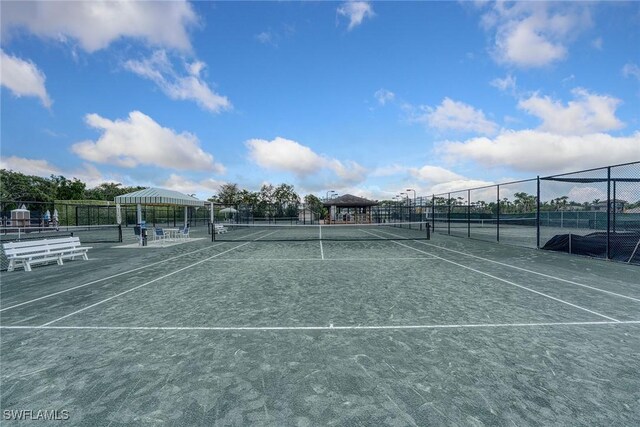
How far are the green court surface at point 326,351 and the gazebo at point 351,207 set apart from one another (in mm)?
34234

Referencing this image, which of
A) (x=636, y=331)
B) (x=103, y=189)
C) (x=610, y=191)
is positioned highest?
(x=103, y=189)

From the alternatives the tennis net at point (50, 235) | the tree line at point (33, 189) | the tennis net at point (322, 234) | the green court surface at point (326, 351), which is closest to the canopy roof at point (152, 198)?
the tennis net at point (50, 235)

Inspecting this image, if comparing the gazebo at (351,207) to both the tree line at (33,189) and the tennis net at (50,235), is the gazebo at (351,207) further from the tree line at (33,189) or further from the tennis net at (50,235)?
the tree line at (33,189)

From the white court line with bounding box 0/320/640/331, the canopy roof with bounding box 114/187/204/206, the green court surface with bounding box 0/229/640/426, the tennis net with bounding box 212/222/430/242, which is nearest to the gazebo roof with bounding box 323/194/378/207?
the tennis net with bounding box 212/222/430/242

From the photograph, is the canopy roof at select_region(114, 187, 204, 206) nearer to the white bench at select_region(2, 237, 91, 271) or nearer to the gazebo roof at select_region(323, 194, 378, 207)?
the white bench at select_region(2, 237, 91, 271)

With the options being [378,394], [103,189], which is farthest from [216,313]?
[103,189]

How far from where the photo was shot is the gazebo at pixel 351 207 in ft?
138

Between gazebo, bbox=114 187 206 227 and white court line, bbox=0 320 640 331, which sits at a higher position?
A: gazebo, bbox=114 187 206 227

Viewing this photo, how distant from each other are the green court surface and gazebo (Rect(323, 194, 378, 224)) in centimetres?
3423

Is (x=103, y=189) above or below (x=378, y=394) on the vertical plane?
above

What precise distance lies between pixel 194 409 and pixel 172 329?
7.08 feet

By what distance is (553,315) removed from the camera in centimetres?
515

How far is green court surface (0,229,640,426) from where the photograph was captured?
2.75 metres

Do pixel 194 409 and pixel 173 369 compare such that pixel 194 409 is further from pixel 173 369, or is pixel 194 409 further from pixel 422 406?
pixel 422 406
